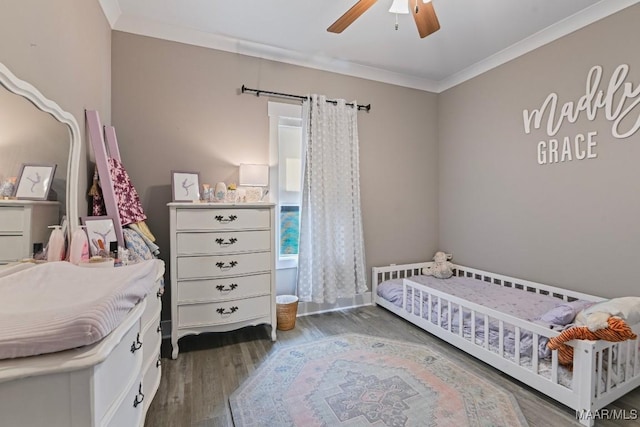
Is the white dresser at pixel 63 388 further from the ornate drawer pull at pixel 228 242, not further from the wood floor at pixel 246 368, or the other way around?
the ornate drawer pull at pixel 228 242

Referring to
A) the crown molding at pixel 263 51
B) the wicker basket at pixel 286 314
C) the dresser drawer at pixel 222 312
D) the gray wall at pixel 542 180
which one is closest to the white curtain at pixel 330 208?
the wicker basket at pixel 286 314

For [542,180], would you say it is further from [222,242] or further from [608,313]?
→ [222,242]

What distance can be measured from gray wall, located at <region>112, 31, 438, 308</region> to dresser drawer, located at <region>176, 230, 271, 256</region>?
53 centimetres

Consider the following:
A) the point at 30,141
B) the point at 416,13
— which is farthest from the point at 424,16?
the point at 30,141

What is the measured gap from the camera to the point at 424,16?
1.81m

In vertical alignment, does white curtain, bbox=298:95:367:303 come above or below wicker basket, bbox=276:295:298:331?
above

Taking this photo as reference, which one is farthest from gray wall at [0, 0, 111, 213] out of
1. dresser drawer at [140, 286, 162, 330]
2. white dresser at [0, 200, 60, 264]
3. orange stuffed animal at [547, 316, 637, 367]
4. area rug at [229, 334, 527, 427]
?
orange stuffed animal at [547, 316, 637, 367]

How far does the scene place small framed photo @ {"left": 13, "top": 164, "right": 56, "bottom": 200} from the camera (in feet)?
4.14

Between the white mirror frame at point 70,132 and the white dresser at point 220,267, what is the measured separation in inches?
24.2

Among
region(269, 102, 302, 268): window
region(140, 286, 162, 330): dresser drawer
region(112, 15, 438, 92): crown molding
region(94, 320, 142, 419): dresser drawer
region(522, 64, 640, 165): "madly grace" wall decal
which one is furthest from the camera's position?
region(269, 102, 302, 268): window

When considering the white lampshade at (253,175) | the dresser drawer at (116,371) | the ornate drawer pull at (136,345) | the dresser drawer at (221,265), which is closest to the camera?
the dresser drawer at (116,371)

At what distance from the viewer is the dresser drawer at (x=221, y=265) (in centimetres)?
231

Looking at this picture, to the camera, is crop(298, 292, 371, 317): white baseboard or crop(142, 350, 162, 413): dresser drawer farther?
crop(298, 292, 371, 317): white baseboard

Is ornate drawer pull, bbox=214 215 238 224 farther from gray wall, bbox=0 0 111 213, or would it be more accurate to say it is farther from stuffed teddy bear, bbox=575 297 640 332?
stuffed teddy bear, bbox=575 297 640 332
